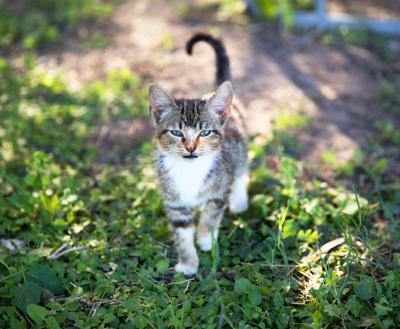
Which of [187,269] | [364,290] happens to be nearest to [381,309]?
[364,290]

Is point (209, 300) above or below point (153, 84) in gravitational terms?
below

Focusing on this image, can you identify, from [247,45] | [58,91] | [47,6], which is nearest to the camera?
[58,91]

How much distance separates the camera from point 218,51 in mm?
3842

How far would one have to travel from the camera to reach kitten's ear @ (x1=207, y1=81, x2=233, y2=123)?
3094mm

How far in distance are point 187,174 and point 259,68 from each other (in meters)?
3.03

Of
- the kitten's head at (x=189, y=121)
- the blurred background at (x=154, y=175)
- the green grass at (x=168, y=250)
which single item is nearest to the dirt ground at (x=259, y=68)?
the blurred background at (x=154, y=175)

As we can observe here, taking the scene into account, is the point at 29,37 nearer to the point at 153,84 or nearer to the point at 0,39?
the point at 0,39

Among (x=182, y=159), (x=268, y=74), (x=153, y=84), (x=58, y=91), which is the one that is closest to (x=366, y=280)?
(x=182, y=159)

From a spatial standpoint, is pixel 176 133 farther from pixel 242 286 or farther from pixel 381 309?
pixel 381 309

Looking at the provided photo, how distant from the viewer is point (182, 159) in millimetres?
3102

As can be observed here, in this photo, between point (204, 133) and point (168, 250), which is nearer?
point (204, 133)

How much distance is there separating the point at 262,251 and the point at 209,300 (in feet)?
2.24

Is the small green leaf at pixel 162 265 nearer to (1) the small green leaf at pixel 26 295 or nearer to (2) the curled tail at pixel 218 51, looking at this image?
(1) the small green leaf at pixel 26 295

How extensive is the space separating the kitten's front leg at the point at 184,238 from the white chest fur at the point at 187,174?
0.13 m
